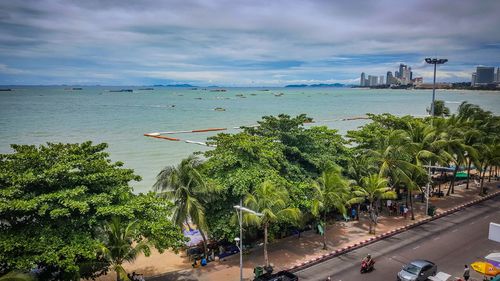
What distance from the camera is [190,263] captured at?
21797 mm

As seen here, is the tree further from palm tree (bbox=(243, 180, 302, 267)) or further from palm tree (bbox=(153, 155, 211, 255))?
palm tree (bbox=(243, 180, 302, 267))

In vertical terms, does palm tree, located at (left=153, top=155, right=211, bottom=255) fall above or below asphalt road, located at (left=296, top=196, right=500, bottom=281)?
above

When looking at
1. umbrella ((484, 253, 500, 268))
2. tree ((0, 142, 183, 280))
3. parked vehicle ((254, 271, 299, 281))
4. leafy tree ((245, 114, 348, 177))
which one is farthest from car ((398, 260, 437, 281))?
tree ((0, 142, 183, 280))

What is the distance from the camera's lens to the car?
18.3 m

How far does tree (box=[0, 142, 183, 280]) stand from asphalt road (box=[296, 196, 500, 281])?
9.10m

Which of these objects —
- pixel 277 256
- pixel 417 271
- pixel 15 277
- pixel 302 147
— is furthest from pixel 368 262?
pixel 15 277

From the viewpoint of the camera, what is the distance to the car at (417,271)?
720 inches

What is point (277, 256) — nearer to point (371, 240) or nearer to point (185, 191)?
point (371, 240)

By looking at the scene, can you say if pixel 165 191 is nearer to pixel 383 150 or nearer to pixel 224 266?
pixel 224 266

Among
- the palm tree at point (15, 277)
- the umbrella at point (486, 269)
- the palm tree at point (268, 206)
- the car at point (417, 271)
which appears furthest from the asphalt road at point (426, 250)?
the palm tree at point (15, 277)

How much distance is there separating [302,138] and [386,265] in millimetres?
10454

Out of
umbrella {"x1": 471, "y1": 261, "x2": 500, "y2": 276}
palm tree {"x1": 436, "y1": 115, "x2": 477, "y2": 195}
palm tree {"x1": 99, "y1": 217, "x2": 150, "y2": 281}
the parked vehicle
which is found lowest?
the parked vehicle

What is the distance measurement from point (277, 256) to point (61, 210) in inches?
497

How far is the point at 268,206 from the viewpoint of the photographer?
771 inches
